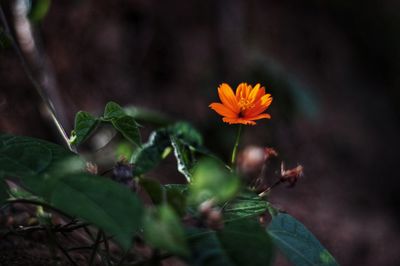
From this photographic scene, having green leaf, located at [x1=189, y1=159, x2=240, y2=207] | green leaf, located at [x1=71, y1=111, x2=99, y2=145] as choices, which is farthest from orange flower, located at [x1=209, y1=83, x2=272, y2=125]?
green leaf, located at [x1=189, y1=159, x2=240, y2=207]

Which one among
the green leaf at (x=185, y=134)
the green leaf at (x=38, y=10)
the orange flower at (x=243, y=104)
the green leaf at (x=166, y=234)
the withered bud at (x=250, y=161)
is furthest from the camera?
the green leaf at (x=38, y=10)

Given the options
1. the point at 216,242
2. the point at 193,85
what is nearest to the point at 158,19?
the point at 193,85

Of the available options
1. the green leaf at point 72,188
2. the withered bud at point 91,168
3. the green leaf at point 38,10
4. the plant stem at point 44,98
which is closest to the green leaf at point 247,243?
the green leaf at point 72,188

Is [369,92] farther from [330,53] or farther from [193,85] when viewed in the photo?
[193,85]

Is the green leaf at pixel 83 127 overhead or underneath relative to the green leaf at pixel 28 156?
underneath

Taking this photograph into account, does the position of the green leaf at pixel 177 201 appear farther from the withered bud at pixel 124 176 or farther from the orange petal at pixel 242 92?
the orange petal at pixel 242 92

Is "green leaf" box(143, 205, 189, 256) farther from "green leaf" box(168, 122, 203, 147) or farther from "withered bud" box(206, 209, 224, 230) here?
"green leaf" box(168, 122, 203, 147)

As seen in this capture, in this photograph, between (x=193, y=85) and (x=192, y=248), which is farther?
(x=193, y=85)
